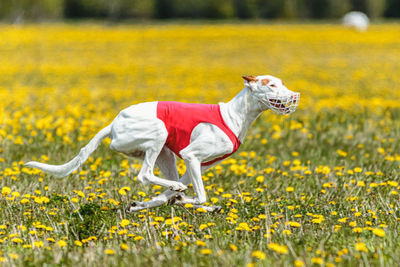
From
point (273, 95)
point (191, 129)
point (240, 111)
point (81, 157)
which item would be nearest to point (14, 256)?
point (81, 157)

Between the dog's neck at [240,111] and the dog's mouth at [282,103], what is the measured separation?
0.13 m

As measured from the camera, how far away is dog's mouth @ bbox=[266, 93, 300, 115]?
3463 millimetres

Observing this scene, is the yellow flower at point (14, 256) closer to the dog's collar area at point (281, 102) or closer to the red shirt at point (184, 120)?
the red shirt at point (184, 120)

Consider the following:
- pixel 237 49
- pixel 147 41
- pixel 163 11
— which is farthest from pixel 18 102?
pixel 163 11

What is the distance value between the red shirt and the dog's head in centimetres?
30

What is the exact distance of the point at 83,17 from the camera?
65.6 metres

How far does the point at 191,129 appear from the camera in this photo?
354 centimetres

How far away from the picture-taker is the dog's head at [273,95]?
3.47 m

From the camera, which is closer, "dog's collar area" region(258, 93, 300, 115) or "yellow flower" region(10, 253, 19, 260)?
"yellow flower" region(10, 253, 19, 260)

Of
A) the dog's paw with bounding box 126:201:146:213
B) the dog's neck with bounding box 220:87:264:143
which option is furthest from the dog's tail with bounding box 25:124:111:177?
the dog's neck with bounding box 220:87:264:143

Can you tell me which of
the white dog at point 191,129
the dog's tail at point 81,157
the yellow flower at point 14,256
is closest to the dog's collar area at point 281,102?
the white dog at point 191,129

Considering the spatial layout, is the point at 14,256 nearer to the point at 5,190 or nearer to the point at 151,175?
the point at 151,175

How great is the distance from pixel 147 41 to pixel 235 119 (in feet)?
85.4

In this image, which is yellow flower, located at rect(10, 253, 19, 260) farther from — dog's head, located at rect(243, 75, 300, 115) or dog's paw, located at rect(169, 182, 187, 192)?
dog's head, located at rect(243, 75, 300, 115)
